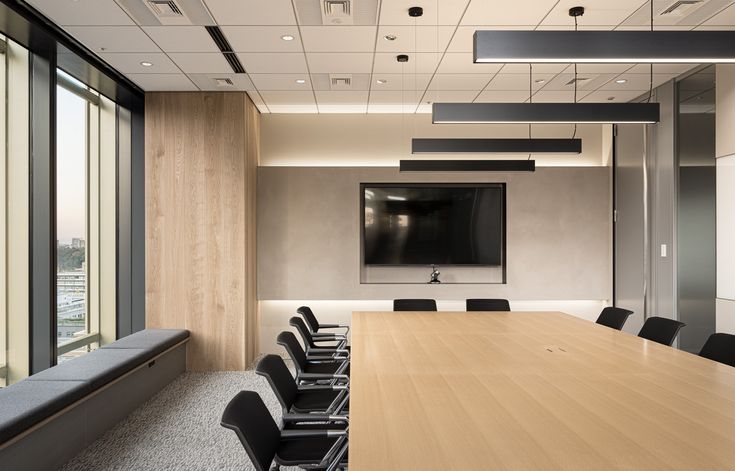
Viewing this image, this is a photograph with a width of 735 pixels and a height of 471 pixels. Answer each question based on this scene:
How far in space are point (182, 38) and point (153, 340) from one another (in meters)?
2.99

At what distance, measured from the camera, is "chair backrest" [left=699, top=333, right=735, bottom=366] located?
3.71 m

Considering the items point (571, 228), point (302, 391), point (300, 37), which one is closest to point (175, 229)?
point (300, 37)

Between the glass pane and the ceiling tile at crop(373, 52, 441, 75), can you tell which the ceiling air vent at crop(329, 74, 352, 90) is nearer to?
the ceiling tile at crop(373, 52, 441, 75)

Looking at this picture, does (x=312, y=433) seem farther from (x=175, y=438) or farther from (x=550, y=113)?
(x=550, y=113)

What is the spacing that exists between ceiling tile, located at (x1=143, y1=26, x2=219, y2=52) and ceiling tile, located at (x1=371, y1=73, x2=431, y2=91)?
182cm

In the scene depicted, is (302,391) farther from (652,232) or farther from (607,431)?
A: (652,232)

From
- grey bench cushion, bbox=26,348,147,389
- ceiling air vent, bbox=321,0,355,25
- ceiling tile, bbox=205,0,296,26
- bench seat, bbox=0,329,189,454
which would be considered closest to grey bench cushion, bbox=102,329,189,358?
bench seat, bbox=0,329,189,454

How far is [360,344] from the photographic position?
4.04 m

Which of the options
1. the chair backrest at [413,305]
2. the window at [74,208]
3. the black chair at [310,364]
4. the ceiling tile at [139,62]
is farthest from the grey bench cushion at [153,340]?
the ceiling tile at [139,62]

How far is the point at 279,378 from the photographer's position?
10.8ft

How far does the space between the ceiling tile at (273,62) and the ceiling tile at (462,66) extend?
1402mm

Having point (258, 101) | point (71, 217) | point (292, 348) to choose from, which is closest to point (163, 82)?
point (258, 101)

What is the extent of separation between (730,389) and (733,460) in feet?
3.56

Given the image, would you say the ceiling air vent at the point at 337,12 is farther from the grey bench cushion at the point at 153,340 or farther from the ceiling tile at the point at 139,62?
the grey bench cushion at the point at 153,340
